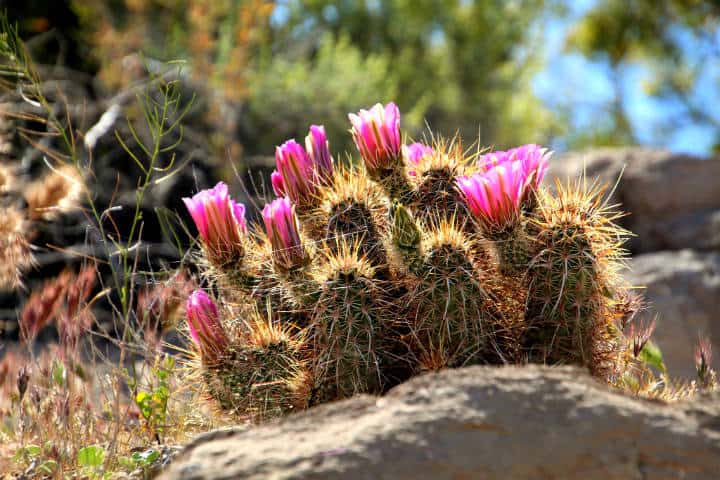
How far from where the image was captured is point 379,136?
9.00ft

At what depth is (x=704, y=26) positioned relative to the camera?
18344 millimetres

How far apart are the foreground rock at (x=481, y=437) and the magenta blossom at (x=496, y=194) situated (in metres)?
0.72

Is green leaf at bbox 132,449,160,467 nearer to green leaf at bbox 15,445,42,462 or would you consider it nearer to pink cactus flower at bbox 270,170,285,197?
green leaf at bbox 15,445,42,462

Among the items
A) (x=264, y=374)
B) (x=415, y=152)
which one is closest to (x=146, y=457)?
(x=264, y=374)

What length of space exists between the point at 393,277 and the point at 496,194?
0.43m

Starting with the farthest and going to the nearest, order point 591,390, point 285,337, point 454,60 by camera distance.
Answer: point 454,60 < point 285,337 < point 591,390

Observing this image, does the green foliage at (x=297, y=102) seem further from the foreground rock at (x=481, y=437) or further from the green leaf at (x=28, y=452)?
the foreground rock at (x=481, y=437)

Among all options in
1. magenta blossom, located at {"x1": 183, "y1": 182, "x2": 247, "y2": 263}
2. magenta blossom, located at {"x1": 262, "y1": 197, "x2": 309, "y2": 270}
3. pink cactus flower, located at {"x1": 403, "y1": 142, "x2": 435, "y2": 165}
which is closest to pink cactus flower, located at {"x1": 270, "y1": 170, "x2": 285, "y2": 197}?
magenta blossom, located at {"x1": 183, "y1": 182, "x2": 247, "y2": 263}

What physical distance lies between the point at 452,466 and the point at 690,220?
5.99 metres

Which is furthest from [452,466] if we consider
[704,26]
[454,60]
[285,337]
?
[704,26]

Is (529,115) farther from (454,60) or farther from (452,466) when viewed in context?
(452,466)

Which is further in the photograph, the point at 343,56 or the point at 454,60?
the point at 454,60

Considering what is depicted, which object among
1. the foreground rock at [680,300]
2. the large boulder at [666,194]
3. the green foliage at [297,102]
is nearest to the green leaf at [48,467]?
the foreground rock at [680,300]

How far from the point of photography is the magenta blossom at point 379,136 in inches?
108
